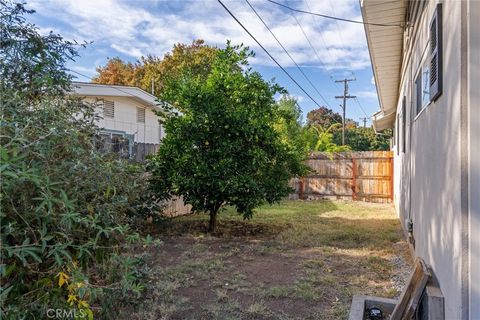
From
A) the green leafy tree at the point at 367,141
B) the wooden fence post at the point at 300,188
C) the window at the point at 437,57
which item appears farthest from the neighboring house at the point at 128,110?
the green leafy tree at the point at 367,141

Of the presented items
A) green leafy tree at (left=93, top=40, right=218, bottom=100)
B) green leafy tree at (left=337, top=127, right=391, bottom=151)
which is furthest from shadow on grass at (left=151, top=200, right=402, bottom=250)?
green leafy tree at (left=337, top=127, right=391, bottom=151)

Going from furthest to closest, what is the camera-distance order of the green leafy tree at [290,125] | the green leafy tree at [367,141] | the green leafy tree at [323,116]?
the green leafy tree at [323,116], the green leafy tree at [367,141], the green leafy tree at [290,125]

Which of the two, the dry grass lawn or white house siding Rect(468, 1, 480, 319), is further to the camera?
the dry grass lawn

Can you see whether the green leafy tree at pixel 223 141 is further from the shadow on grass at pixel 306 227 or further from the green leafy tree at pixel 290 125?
the shadow on grass at pixel 306 227

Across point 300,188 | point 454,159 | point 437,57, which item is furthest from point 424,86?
point 300,188

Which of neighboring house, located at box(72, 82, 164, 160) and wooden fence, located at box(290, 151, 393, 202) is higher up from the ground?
neighboring house, located at box(72, 82, 164, 160)

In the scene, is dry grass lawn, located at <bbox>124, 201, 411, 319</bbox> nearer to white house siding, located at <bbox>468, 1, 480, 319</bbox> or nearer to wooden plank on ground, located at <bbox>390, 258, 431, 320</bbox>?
wooden plank on ground, located at <bbox>390, 258, 431, 320</bbox>

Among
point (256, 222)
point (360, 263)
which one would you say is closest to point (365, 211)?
point (256, 222)

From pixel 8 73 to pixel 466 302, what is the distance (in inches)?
117

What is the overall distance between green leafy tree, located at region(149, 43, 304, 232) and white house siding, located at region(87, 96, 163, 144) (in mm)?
5200

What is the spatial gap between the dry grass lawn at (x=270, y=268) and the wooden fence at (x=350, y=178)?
4248 mm

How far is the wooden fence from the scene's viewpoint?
11.9 metres

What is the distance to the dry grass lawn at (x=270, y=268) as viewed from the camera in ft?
10.6

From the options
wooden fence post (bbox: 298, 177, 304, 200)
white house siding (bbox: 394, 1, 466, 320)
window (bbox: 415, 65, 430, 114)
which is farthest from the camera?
wooden fence post (bbox: 298, 177, 304, 200)
